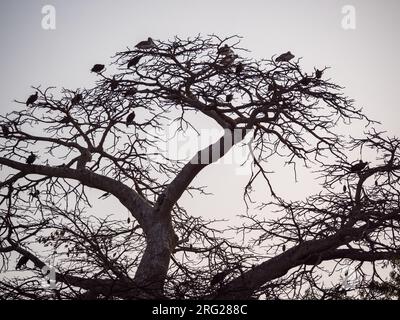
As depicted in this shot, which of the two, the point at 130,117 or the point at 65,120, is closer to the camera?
the point at 130,117

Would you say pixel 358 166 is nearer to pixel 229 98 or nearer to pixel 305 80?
pixel 305 80

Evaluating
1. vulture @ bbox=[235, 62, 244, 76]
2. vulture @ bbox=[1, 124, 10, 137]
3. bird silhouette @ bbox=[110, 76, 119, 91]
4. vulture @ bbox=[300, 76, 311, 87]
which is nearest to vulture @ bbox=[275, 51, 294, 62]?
vulture @ bbox=[300, 76, 311, 87]

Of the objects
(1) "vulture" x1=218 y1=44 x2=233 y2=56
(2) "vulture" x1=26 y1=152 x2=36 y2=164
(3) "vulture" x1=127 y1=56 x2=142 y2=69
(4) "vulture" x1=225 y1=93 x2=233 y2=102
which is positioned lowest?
(2) "vulture" x1=26 y1=152 x2=36 y2=164

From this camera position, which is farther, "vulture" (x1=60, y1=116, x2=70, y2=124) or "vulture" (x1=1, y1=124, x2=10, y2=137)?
"vulture" (x1=60, y1=116, x2=70, y2=124)

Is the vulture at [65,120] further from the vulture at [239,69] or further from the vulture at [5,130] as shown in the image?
the vulture at [239,69]

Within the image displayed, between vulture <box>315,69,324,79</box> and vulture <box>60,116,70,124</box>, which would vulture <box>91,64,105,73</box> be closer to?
vulture <box>60,116,70,124</box>

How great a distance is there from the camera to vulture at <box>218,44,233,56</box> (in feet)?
18.9

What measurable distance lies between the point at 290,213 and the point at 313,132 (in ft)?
4.93

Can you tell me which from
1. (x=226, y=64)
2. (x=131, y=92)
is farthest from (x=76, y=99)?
(x=226, y=64)

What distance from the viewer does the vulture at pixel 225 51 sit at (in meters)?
5.75

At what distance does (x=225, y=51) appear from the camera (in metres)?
5.87

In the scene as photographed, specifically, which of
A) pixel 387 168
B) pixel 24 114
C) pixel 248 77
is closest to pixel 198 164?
pixel 248 77

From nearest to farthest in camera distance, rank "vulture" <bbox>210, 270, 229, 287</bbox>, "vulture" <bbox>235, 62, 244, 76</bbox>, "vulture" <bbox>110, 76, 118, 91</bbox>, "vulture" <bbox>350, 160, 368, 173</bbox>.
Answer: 1. "vulture" <bbox>210, 270, 229, 287</bbox>
2. "vulture" <bbox>350, 160, 368, 173</bbox>
3. "vulture" <bbox>235, 62, 244, 76</bbox>
4. "vulture" <bbox>110, 76, 118, 91</bbox>

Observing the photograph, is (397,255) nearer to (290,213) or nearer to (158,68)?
(290,213)
